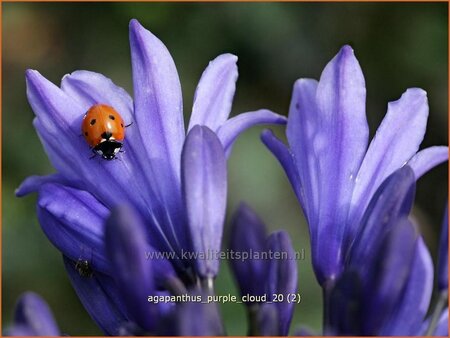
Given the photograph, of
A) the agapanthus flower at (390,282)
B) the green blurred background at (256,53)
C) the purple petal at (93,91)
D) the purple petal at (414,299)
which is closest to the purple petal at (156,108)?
the purple petal at (93,91)

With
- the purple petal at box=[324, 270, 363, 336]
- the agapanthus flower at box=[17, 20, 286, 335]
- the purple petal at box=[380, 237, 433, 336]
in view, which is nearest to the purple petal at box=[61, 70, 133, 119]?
the agapanthus flower at box=[17, 20, 286, 335]

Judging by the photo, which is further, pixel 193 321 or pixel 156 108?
pixel 156 108

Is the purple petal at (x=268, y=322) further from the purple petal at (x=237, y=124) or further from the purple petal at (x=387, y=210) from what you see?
the purple petal at (x=237, y=124)

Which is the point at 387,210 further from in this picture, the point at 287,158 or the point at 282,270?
the point at 287,158

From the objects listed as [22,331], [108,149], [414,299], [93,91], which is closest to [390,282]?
[414,299]

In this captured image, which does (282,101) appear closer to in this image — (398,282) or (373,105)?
(373,105)

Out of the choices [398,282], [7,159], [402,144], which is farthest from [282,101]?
[398,282]

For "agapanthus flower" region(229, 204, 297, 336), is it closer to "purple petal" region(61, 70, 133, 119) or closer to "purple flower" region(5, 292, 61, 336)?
"purple flower" region(5, 292, 61, 336)

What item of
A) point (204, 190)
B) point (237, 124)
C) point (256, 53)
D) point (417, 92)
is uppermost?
point (417, 92)
